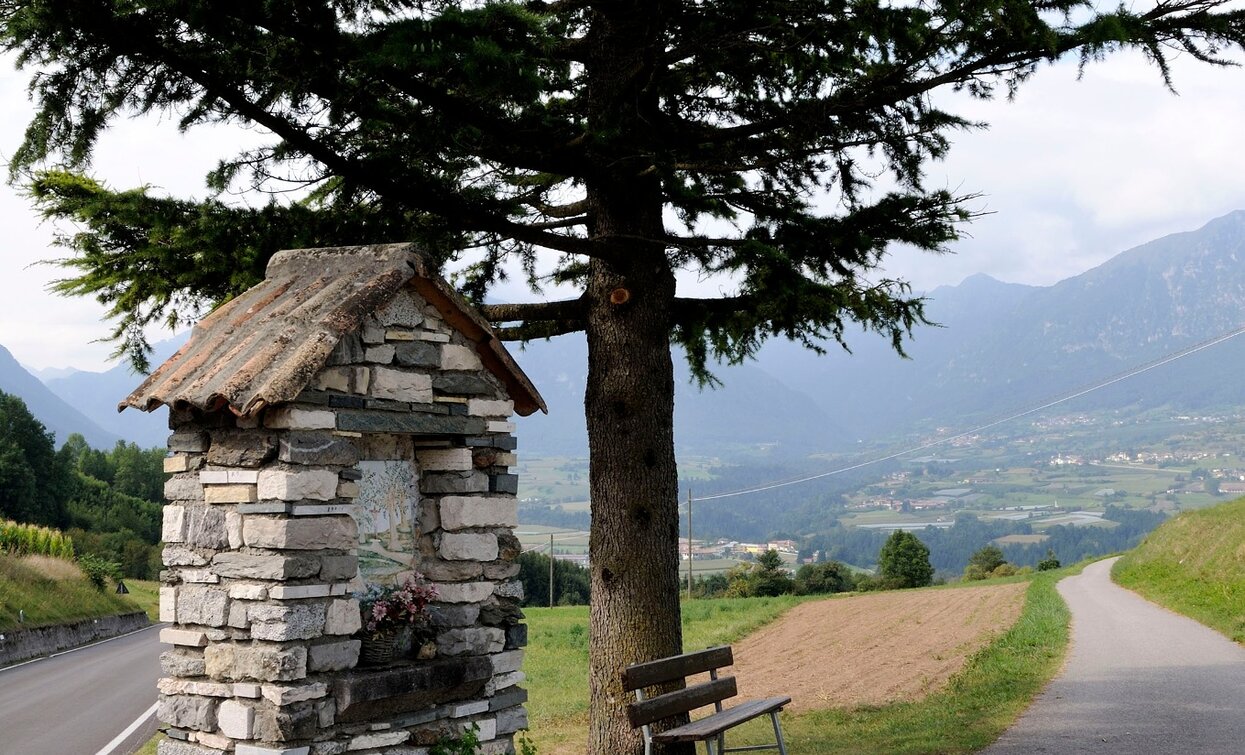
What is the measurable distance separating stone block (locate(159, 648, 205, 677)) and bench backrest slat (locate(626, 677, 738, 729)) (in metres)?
2.46

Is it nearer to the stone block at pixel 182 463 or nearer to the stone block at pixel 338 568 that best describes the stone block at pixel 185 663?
the stone block at pixel 338 568

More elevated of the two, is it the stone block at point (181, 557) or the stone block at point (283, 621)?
the stone block at point (181, 557)

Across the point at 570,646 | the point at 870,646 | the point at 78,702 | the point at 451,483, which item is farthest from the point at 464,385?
the point at 570,646

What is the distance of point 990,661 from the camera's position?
1433 cm

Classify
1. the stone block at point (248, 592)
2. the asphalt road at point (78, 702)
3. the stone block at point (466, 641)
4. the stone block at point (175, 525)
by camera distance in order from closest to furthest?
the stone block at point (248, 592) < the stone block at point (175, 525) < the stone block at point (466, 641) < the asphalt road at point (78, 702)

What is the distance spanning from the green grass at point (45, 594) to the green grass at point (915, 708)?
939 cm

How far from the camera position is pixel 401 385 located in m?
6.27

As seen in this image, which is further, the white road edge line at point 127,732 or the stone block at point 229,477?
the white road edge line at point 127,732

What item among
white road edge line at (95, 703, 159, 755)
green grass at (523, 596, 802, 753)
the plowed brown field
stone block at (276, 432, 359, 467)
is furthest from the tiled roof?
the plowed brown field

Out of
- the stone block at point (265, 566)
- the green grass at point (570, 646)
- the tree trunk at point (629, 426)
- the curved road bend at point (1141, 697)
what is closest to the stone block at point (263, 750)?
the stone block at point (265, 566)

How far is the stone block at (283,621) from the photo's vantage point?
18.3ft

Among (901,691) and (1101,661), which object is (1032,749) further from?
(1101,661)

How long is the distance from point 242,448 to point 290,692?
126 cm

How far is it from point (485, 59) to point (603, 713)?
15.8 feet
